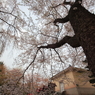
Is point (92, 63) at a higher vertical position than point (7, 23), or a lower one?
lower

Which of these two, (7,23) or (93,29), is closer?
(93,29)

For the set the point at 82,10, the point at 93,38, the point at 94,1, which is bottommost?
the point at 93,38

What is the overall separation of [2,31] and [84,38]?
4.11 meters

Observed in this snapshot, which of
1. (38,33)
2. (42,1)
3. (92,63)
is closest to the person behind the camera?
(92,63)

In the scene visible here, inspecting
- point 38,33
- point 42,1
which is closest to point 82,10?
point 42,1

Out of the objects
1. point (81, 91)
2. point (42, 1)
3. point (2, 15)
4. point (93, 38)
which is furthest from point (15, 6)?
point (81, 91)

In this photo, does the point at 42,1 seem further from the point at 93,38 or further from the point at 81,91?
the point at 81,91

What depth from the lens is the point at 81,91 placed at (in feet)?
25.1

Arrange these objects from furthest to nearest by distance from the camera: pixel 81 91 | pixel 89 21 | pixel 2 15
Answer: pixel 81 91 → pixel 2 15 → pixel 89 21

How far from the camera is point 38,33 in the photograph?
15.7 feet

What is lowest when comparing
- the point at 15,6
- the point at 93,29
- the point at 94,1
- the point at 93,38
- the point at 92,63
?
the point at 92,63

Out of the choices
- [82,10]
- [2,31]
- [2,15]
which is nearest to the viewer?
[82,10]

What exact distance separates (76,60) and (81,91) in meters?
4.41

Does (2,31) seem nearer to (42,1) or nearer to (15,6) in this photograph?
(15,6)
